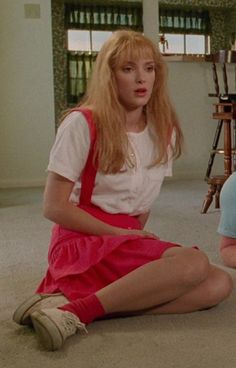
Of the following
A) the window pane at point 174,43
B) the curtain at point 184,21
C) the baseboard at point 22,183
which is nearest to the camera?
the baseboard at point 22,183

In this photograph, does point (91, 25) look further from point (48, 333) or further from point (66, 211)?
point (48, 333)

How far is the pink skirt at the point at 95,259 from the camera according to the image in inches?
60.2

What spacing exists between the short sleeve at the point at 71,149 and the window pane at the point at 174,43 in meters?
5.52

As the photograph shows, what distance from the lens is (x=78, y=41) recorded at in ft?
21.8

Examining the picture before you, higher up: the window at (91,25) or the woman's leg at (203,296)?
the window at (91,25)

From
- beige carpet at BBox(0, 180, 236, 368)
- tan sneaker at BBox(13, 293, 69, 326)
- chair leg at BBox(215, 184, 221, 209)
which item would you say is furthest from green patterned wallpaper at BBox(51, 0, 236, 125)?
tan sneaker at BBox(13, 293, 69, 326)

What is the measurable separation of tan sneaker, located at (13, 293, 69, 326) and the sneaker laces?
98 millimetres

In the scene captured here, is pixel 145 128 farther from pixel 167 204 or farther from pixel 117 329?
pixel 167 204

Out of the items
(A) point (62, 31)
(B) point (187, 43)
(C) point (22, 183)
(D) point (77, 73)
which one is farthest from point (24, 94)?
(B) point (187, 43)

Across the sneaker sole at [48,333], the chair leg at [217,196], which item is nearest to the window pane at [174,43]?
the chair leg at [217,196]

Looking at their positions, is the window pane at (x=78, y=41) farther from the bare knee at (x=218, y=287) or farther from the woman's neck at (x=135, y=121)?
the bare knee at (x=218, y=287)

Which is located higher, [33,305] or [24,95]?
[24,95]

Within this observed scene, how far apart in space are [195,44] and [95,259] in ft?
19.5

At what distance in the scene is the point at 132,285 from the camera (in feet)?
4.77
